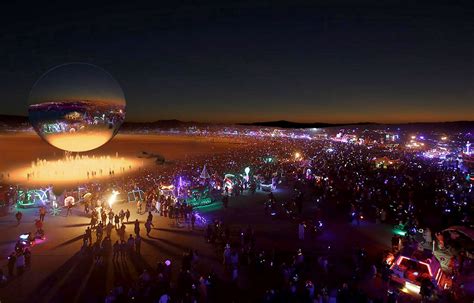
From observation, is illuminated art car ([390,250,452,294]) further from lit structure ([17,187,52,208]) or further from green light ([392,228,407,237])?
lit structure ([17,187,52,208])

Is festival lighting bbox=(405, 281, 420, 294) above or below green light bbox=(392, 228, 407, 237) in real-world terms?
above

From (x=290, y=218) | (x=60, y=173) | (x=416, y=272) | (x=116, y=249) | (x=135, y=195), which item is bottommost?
(x=60, y=173)

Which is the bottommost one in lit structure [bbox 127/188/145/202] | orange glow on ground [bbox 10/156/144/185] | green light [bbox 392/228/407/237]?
orange glow on ground [bbox 10/156/144/185]

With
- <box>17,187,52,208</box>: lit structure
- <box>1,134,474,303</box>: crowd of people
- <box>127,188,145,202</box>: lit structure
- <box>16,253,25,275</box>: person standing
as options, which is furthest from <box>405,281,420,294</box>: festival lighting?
<box>17,187,52,208</box>: lit structure

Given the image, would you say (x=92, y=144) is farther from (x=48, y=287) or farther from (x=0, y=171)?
(x=0, y=171)

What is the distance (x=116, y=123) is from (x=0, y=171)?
21.7 metres

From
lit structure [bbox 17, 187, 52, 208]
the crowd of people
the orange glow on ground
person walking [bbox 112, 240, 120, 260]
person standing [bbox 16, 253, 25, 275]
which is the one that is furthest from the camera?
the orange glow on ground

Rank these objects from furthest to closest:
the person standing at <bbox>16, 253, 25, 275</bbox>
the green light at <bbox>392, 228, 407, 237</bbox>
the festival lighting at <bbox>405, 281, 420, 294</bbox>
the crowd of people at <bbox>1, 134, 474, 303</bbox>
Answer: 1. the green light at <bbox>392, 228, 407, 237</bbox>
2. the person standing at <bbox>16, 253, 25, 275</bbox>
3. the festival lighting at <bbox>405, 281, 420, 294</bbox>
4. the crowd of people at <bbox>1, 134, 474, 303</bbox>

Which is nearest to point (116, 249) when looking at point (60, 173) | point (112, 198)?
point (112, 198)

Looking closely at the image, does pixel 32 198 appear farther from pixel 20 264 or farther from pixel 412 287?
pixel 412 287

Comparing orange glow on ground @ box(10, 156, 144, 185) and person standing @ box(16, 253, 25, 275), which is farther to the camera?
orange glow on ground @ box(10, 156, 144, 185)

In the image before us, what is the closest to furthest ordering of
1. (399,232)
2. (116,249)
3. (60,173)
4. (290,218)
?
(116,249), (399,232), (290,218), (60,173)

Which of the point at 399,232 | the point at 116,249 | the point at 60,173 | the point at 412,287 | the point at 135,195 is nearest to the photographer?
the point at 412,287

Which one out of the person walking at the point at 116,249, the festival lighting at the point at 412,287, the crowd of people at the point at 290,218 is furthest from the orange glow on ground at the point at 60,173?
the festival lighting at the point at 412,287
